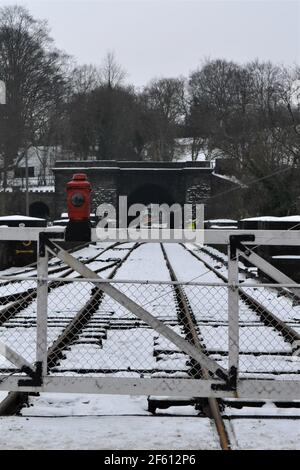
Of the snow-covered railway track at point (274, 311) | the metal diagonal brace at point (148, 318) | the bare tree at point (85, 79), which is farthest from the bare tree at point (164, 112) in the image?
the metal diagonal brace at point (148, 318)

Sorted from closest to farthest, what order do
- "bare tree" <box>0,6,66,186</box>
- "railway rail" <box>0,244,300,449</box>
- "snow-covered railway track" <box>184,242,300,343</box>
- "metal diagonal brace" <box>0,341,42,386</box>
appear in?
"metal diagonal brace" <box>0,341,42,386</box> → "railway rail" <box>0,244,300,449</box> → "snow-covered railway track" <box>184,242,300,343</box> → "bare tree" <box>0,6,66,186</box>

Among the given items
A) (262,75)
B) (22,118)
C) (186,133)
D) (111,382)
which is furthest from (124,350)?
(186,133)

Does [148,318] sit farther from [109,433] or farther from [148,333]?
[148,333]

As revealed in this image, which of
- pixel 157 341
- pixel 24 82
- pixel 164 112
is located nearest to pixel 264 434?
pixel 157 341

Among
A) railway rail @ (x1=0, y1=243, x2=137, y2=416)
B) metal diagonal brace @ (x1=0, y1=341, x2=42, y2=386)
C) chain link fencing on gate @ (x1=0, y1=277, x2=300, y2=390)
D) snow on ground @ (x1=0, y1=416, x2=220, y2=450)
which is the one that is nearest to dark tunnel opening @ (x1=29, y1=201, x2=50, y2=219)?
railway rail @ (x1=0, y1=243, x2=137, y2=416)

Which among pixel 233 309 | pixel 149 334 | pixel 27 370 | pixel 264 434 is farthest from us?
pixel 149 334

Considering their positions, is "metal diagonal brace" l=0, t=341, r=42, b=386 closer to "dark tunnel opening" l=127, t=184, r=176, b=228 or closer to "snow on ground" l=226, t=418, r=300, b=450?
"snow on ground" l=226, t=418, r=300, b=450

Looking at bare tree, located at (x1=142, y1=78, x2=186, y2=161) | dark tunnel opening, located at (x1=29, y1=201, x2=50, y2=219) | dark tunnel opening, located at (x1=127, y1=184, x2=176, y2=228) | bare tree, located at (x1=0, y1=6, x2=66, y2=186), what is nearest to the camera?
bare tree, located at (x1=0, y1=6, x2=66, y2=186)

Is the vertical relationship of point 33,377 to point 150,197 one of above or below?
below

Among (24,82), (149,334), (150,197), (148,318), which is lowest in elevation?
(149,334)

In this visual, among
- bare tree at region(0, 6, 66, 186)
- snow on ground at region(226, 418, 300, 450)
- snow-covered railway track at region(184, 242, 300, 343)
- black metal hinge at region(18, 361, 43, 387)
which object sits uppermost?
bare tree at region(0, 6, 66, 186)

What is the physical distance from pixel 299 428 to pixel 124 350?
3.06 metres

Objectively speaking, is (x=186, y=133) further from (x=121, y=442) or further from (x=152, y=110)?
(x=121, y=442)

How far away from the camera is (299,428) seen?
4953mm
